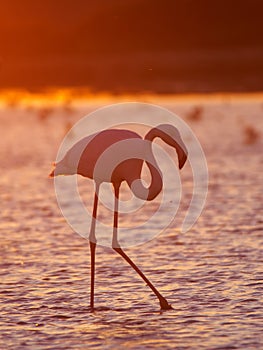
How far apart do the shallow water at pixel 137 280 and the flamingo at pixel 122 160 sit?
1.04 ft

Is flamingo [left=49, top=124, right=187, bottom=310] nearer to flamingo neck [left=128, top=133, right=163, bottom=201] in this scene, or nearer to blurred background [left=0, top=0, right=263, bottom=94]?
flamingo neck [left=128, top=133, right=163, bottom=201]

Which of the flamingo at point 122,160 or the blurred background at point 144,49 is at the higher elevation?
the blurred background at point 144,49

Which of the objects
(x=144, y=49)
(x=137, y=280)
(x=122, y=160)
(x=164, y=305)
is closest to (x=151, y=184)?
(x=122, y=160)

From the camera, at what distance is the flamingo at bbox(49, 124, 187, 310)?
7.53 meters

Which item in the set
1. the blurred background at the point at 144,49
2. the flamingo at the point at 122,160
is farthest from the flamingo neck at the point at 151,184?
the blurred background at the point at 144,49

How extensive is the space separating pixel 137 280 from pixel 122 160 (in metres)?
1.21

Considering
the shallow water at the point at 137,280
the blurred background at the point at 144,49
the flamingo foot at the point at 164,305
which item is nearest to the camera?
the shallow water at the point at 137,280

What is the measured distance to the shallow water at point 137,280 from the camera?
6.86 metres

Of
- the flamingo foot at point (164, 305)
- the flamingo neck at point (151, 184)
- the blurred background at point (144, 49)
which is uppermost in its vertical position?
the blurred background at point (144, 49)

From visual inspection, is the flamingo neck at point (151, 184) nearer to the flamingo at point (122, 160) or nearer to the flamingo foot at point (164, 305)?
the flamingo at point (122, 160)

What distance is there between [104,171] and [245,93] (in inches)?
1191

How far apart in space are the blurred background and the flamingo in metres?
31.0

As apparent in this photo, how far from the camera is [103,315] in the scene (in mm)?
7414

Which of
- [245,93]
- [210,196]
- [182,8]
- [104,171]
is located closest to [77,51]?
[182,8]
